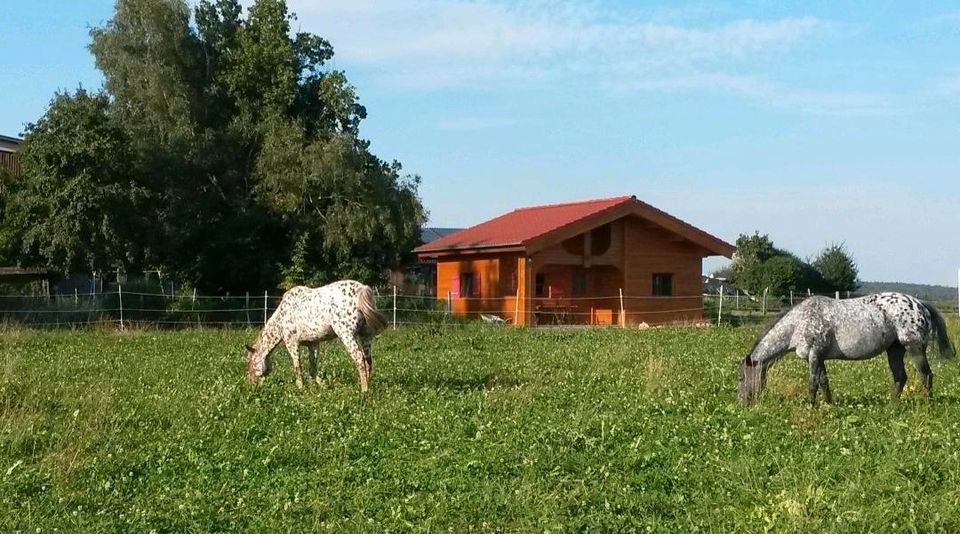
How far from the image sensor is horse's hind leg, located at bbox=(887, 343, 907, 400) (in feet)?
38.3

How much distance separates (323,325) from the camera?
44.1ft

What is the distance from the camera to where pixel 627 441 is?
9.21 metres

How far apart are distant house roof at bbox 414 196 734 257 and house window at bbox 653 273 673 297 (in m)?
1.60

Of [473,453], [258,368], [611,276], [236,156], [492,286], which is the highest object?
[236,156]

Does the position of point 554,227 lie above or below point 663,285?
above

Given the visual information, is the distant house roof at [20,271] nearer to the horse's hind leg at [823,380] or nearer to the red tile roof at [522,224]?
the red tile roof at [522,224]

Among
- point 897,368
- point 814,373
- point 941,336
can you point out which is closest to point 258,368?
point 814,373

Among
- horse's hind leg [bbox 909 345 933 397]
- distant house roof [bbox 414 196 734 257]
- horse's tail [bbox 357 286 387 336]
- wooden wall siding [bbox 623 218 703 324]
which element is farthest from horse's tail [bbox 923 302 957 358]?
wooden wall siding [bbox 623 218 703 324]

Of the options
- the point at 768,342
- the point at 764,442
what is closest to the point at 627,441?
the point at 764,442

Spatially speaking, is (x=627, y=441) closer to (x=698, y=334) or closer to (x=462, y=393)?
(x=462, y=393)

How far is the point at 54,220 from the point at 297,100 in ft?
36.5

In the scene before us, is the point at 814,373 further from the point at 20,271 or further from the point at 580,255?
the point at 20,271

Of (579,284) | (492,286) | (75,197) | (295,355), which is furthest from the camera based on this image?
(579,284)

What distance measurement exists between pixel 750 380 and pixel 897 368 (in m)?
1.76
